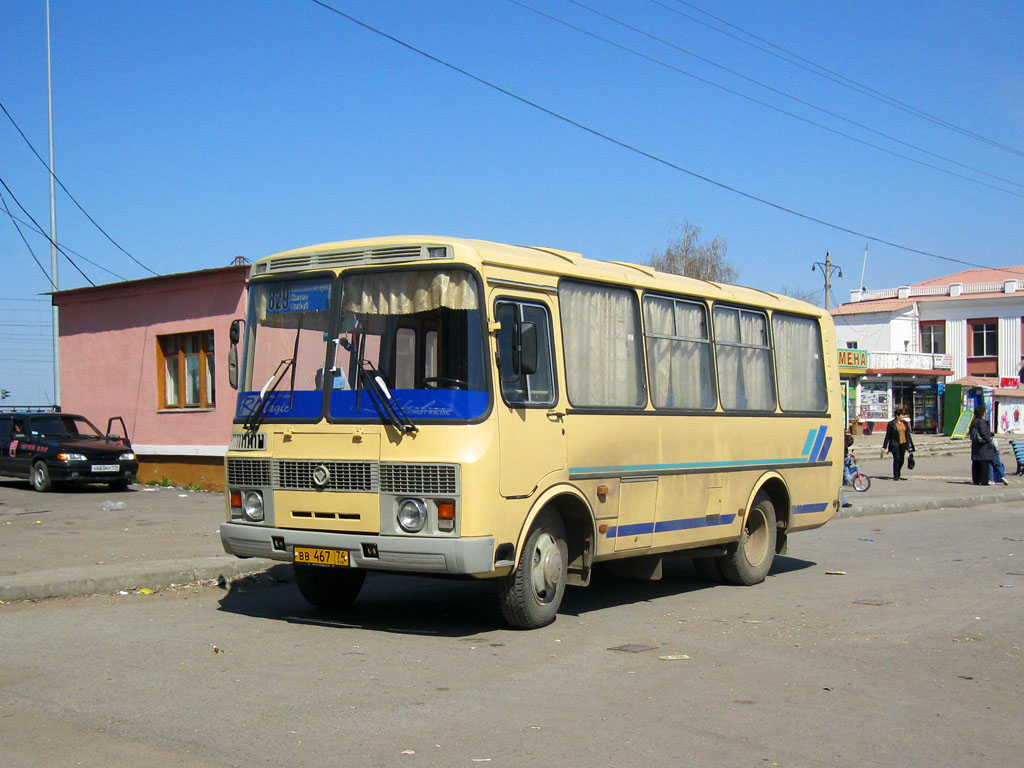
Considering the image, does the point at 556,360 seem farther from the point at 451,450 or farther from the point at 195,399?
the point at 195,399

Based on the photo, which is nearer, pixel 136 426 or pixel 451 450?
pixel 451 450

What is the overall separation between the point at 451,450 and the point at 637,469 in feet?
7.65

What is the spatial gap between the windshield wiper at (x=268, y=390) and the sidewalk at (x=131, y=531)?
106 inches

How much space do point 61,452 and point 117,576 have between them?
480 inches

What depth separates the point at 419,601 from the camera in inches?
401

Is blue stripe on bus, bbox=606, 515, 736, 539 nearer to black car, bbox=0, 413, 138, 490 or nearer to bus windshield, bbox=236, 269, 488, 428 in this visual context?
bus windshield, bbox=236, 269, 488, 428

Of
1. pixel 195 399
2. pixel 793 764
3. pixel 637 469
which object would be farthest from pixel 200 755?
pixel 195 399

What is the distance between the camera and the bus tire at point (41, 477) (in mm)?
21578

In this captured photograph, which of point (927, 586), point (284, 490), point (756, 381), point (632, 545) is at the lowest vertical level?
point (927, 586)

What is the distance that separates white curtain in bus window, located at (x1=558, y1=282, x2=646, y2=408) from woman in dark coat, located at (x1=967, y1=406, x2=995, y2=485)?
1832 centimetres

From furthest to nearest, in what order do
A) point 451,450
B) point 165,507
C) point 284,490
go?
point 165,507 < point 284,490 < point 451,450

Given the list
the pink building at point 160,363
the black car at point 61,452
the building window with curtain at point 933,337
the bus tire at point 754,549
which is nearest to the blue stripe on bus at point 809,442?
the bus tire at point 754,549

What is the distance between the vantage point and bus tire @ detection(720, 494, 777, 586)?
447 inches

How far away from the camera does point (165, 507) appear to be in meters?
18.1
